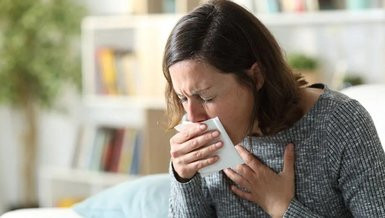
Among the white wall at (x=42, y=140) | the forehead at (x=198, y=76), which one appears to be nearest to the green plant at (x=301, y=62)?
the white wall at (x=42, y=140)

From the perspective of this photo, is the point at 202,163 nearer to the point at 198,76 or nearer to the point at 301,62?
the point at 198,76

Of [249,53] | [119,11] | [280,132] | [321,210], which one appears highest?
[249,53]

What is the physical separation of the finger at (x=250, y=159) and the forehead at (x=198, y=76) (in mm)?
215

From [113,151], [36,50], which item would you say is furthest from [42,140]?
[113,151]

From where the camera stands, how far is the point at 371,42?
9.82ft

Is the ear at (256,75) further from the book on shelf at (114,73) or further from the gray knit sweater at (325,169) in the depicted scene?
the book on shelf at (114,73)

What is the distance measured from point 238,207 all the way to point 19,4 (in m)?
Answer: 2.47

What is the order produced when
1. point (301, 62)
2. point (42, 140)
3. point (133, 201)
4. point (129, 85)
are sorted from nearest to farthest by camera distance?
point (133, 201) < point (301, 62) < point (129, 85) < point (42, 140)

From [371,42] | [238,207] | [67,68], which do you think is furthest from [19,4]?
[238,207]

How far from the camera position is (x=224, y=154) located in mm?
1432

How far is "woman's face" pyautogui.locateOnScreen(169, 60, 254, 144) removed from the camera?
1.35m

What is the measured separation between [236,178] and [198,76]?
0.88 feet

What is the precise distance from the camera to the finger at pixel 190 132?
4.63 feet

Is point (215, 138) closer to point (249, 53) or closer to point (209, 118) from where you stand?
point (209, 118)
